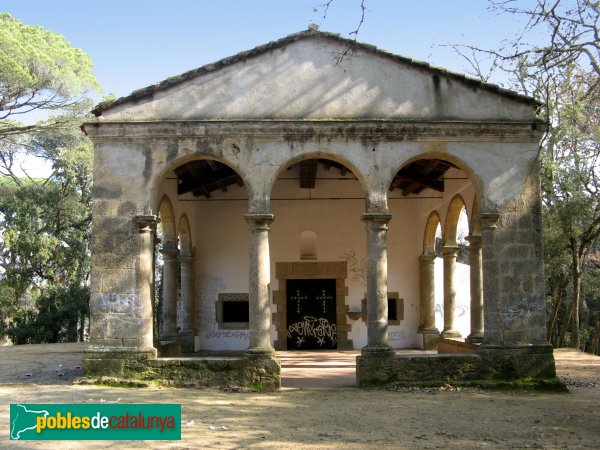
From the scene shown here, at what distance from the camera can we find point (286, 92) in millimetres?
11734

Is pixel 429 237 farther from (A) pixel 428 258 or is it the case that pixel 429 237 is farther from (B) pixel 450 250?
(B) pixel 450 250

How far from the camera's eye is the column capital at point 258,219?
11.3m

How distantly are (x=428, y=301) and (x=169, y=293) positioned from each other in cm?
671

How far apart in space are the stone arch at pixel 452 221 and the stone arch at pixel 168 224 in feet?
20.6

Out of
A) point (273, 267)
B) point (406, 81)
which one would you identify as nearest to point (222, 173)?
point (273, 267)

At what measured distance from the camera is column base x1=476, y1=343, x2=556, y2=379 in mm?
11047

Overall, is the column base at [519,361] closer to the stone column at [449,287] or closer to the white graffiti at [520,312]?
the white graffiti at [520,312]

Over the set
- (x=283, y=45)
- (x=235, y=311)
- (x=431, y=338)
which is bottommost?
(x=431, y=338)

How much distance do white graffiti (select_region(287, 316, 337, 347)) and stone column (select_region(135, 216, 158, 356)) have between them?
6461 mm

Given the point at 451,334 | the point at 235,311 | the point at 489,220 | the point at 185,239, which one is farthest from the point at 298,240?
the point at 489,220

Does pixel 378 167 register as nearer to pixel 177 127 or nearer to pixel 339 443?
A: pixel 177 127

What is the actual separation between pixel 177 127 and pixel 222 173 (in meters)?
4.77

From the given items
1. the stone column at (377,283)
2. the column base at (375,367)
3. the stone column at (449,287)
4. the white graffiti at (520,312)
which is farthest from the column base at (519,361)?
the stone column at (449,287)

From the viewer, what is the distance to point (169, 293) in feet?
48.2
